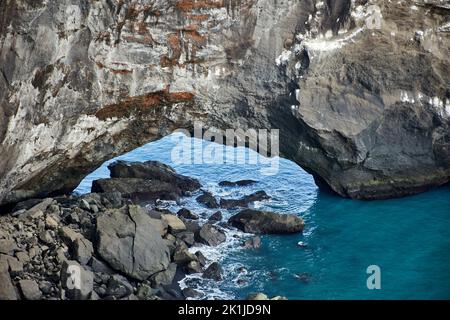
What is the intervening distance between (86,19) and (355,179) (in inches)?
568

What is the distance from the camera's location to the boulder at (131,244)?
24016 mm

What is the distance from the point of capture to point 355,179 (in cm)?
3169

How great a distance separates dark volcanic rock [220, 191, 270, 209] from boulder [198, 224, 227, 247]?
3.02 metres

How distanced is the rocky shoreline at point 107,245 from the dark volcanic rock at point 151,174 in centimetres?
296

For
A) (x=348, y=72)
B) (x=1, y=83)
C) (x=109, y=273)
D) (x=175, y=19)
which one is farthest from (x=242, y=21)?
(x=109, y=273)

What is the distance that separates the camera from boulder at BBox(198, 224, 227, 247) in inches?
1086

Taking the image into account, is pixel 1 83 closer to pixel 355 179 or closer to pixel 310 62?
pixel 310 62

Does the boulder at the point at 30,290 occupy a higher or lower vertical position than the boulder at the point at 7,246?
lower

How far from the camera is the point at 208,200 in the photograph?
31453mm

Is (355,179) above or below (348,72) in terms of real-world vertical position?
below

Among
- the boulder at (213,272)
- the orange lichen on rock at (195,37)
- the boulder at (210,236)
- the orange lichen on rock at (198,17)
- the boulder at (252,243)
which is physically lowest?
the boulder at (213,272)

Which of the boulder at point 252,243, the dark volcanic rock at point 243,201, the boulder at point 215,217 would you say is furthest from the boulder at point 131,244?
the dark volcanic rock at point 243,201

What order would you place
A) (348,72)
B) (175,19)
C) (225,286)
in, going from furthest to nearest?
(348,72) < (175,19) < (225,286)

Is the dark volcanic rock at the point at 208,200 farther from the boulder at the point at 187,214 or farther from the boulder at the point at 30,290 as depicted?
the boulder at the point at 30,290
